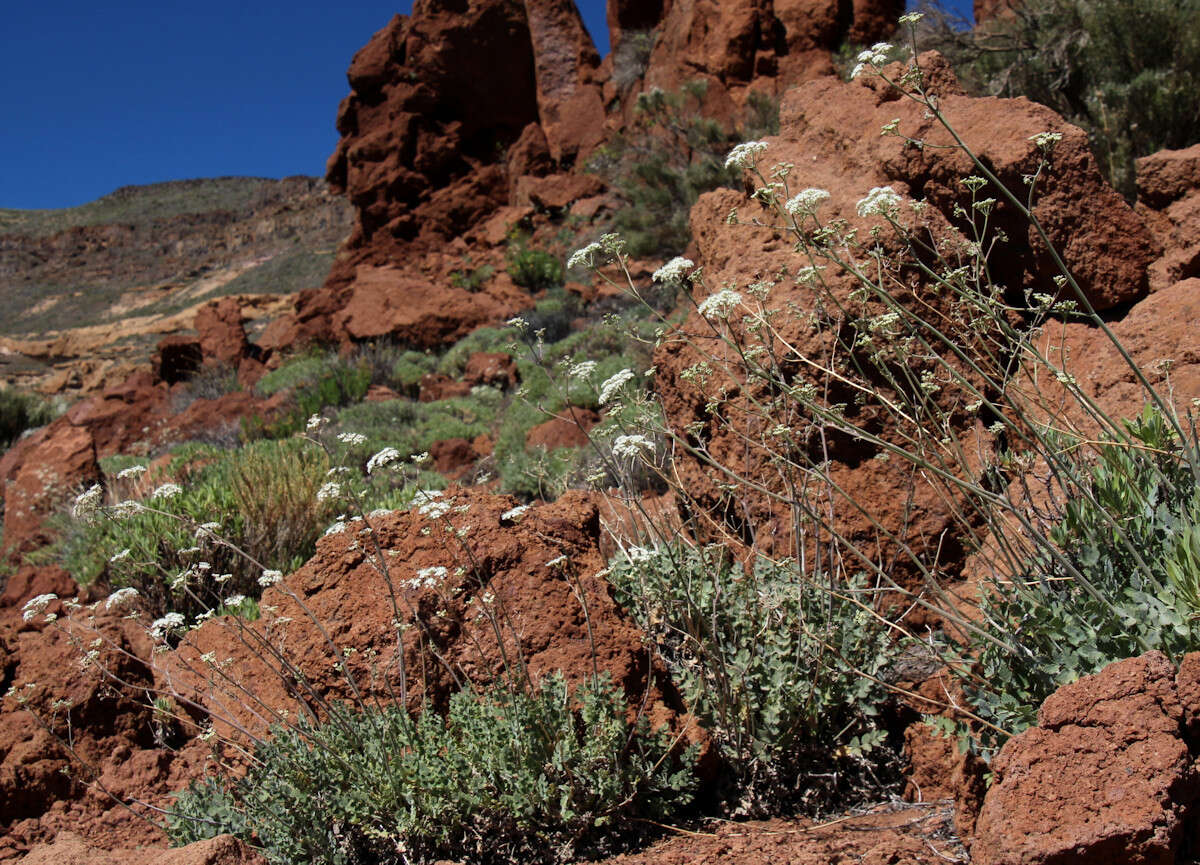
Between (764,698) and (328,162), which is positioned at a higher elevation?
(328,162)

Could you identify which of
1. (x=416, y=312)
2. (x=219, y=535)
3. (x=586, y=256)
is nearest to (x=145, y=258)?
(x=416, y=312)

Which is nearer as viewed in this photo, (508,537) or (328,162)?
(508,537)

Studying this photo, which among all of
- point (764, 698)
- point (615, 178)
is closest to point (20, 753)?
point (764, 698)

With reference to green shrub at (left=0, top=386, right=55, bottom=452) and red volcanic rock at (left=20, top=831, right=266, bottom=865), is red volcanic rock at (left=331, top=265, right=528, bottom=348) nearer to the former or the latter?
green shrub at (left=0, top=386, right=55, bottom=452)

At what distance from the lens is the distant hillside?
3566 cm

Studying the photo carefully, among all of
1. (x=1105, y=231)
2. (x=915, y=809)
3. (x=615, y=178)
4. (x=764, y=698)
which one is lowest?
(x=915, y=809)

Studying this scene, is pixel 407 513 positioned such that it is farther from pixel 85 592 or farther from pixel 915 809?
pixel 85 592

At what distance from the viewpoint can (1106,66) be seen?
841 centimetres

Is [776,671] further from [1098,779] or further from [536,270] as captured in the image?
[536,270]

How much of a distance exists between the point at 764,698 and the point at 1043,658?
0.95 metres

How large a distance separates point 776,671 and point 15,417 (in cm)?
1805

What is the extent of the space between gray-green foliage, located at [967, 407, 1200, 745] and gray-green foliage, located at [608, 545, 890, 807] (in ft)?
1.32

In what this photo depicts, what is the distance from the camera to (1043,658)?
7.56 ft

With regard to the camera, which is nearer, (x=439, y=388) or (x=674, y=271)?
(x=674, y=271)
